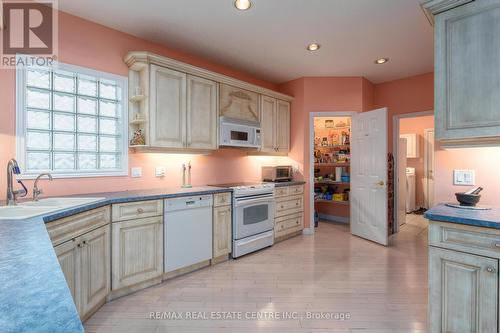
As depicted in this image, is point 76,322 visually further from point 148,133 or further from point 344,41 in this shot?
point 344,41

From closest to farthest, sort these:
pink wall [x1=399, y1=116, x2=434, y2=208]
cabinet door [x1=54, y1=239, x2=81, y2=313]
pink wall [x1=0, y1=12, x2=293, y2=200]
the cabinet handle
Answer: the cabinet handle, cabinet door [x1=54, y1=239, x2=81, y2=313], pink wall [x1=0, y1=12, x2=293, y2=200], pink wall [x1=399, y1=116, x2=434, y2=208]

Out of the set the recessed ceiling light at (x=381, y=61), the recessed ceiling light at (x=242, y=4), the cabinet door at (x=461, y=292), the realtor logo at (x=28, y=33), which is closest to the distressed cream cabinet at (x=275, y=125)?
the recessed ceiling light at (x=381, y=61)

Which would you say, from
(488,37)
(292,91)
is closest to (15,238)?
(488,37)

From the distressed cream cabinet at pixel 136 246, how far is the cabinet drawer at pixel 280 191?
5.97 feet

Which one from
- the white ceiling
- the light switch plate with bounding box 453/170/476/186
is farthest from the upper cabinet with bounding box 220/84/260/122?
the light switch plate with bounding box 453/170/476/186

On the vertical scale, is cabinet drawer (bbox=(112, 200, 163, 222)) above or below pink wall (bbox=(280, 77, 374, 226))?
below

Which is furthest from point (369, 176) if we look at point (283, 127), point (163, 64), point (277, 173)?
point (163, 64)

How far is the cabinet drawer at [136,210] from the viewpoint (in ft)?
7.36

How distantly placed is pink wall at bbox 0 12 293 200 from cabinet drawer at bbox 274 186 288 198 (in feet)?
2.99

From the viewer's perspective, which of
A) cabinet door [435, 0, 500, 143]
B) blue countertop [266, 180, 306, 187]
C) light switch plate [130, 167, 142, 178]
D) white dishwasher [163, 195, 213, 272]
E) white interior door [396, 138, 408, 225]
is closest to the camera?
cabinet door [435, 0, 500, 143]

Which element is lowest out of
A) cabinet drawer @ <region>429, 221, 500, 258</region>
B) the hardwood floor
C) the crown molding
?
the hardwood floor

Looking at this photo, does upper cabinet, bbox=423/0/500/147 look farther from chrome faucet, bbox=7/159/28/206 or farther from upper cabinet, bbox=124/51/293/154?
chrome faucet, bbox=7/159/28/206

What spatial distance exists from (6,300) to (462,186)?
3059 mm

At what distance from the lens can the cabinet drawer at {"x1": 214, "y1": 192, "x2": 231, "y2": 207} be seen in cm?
301
